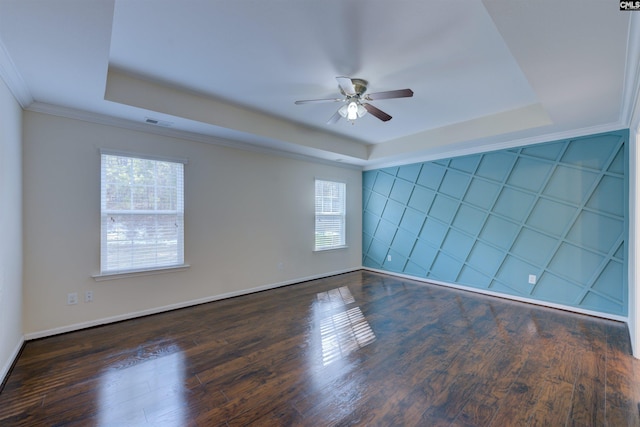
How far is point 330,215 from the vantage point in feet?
19.1

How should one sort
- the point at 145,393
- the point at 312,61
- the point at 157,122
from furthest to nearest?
the point at 157,122
the point at 312,61
the point at 145,393

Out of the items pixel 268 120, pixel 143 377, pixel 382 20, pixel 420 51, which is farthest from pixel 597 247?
pixel 143 377

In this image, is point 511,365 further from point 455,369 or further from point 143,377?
point 143,377

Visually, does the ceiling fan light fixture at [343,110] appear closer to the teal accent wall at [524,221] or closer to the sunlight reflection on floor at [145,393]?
the teal accent wall at [524,221]

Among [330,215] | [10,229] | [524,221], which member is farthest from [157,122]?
[524,221]

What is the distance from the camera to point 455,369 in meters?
2.32

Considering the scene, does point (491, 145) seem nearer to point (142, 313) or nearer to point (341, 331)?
point (341, 331)

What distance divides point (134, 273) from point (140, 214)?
72cm

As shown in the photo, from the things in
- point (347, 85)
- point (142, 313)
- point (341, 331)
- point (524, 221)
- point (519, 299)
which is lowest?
point (142, 313)

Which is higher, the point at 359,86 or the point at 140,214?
the point at 359,86

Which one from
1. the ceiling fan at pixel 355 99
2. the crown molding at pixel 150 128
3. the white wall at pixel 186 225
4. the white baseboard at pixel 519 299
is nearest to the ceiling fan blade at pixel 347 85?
the ceiling fan at pixel 355 99

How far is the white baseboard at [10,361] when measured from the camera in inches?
83.6

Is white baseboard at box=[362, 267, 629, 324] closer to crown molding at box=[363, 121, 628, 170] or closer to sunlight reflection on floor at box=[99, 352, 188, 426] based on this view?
crown molding at box=[363, 121, 628, 170]

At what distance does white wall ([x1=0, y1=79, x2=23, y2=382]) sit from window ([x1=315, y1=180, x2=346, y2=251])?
4043 mm
